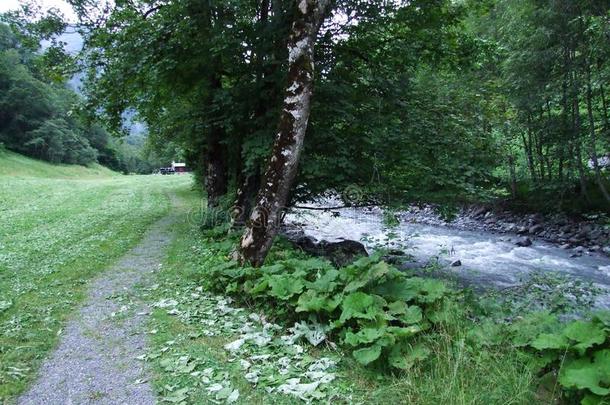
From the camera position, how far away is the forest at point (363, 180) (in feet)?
12.5

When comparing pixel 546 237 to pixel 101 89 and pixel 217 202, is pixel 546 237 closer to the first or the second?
pixel 217 202

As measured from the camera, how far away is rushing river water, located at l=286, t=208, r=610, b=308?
1112cm

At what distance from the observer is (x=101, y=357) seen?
14.1 feet

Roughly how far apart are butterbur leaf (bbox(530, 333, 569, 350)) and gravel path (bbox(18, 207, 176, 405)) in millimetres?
3289

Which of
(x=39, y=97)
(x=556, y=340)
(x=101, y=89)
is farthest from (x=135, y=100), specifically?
(x=39, y=97)

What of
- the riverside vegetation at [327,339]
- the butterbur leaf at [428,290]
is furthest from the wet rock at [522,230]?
the butterbur leaf at [428,290]

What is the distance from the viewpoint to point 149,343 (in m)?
4.63

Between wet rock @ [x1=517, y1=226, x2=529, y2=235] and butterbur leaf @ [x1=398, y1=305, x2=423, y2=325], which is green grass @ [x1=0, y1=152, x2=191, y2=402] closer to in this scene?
butterbur leaf @ [x1=398, y1=305, x2=423, y2=325]

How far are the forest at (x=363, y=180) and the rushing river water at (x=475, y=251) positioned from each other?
0.17 meters

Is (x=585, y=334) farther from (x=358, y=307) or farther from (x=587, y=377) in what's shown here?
(x=358, y=307)

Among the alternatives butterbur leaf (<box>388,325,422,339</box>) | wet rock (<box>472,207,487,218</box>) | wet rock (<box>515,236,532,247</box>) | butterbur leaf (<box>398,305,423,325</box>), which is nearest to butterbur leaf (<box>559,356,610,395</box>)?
butterbur leaf (<box>388,325,422,339</box>)

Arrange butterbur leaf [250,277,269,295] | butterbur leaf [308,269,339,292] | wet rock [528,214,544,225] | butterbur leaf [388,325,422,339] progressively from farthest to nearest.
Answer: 1. wet rock [528,214,544,225]
2. butterbur leaf [250,277,269,295]
3. butterbur leaf [308,269,339,292]
4. butterbur leaf [388,325,422,339]

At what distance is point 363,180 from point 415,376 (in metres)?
6.84

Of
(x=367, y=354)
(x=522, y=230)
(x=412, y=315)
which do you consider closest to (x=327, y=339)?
(x=367, y=354)
